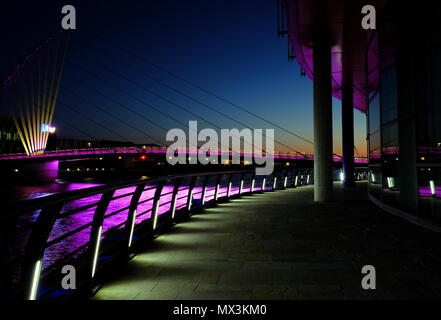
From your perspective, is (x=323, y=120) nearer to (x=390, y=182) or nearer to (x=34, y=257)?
(x=390, y=182)

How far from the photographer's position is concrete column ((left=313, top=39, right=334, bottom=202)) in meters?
12.6

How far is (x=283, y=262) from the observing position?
4660 mm

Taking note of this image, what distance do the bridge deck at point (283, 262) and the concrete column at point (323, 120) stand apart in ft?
15.9

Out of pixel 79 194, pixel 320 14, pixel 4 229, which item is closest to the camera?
pixel 4 229

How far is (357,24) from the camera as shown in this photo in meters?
11.4

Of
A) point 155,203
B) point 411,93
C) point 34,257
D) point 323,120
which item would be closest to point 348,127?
point 323,120

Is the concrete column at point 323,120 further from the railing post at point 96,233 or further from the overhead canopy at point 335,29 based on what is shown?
the railing post at point 96,233

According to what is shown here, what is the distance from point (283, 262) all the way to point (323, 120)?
870cm

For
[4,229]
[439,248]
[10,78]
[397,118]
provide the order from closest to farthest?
[4,229], [439,248], [397,118], [10,78]

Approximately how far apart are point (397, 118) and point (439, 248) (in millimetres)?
4396

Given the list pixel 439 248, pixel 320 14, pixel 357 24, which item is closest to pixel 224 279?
pixel 439 248

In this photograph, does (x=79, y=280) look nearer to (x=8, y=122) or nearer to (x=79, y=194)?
(x=79, y=194)

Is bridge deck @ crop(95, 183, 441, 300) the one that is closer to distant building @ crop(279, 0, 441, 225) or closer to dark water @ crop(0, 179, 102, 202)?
distant building @ crop(279, 0, 441, 225)

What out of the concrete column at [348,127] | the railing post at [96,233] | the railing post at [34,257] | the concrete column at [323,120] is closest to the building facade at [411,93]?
the concrete column at [323,120]
